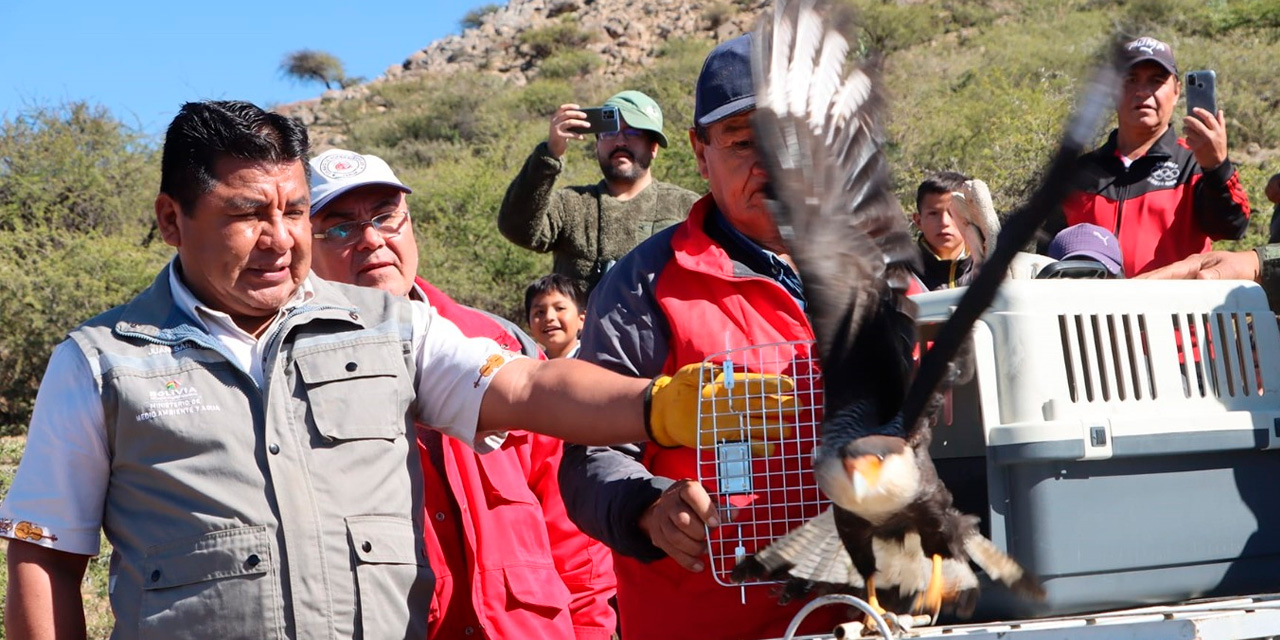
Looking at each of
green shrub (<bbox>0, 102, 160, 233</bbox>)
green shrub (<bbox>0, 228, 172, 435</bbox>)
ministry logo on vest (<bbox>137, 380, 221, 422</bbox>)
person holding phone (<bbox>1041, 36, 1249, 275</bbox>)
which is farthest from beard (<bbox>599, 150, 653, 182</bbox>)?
green shrub (<bbox>0, 102, 160, 233</bbox>)

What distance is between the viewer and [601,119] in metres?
6.07

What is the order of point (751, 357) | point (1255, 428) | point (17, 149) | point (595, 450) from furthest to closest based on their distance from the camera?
point (17, 149) → point (595, 450) → point (751, 357) → point (1255, 428)

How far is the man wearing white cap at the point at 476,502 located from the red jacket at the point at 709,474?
0.95ft

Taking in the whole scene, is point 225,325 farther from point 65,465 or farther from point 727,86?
point 727,86

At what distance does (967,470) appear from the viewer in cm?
264

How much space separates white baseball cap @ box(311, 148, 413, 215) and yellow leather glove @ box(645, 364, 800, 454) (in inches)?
56.8

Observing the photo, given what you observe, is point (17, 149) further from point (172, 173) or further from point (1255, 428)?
point (1255, 428)

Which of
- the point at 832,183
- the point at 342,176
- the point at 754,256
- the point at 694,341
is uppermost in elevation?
the point at 342,176

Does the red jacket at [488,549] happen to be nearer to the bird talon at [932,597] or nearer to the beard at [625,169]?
the bird talon at [932,597]

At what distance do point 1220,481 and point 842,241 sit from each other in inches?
Result: 35.4

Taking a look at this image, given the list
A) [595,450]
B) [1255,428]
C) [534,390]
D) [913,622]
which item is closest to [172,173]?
[534,390]

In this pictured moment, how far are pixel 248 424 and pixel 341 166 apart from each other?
1437 mm

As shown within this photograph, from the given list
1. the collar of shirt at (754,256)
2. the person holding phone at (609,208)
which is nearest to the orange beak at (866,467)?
the collar of shirt at (754,256)

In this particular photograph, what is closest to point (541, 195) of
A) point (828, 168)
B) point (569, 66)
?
point (828, 168)
